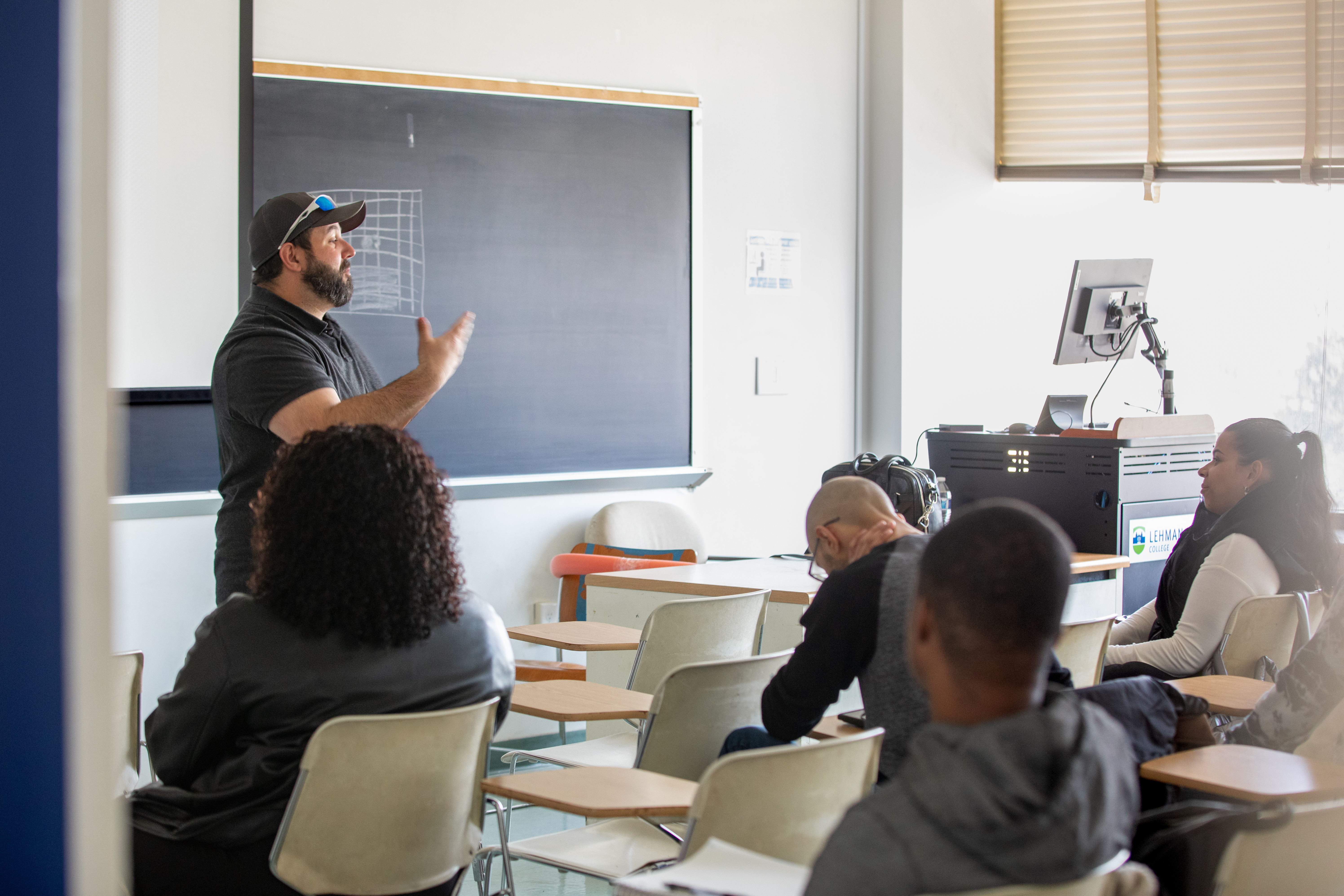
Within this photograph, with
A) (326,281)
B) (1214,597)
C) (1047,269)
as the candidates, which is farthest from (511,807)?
(1047,269)

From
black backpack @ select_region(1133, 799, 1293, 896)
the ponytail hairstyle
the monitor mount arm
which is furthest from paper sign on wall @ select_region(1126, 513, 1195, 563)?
black backpack @ select_region(1133, 799, 1293, 896)

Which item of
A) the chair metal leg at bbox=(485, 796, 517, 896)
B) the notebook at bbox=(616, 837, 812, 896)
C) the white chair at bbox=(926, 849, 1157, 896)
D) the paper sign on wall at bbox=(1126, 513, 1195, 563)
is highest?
the paper sign on wall at bbox=(1126, 513, 1195, 563)

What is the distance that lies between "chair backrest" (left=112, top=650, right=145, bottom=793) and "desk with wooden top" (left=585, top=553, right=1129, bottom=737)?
1404 mm

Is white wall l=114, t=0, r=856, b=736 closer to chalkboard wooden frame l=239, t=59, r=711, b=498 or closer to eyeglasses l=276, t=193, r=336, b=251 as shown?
chalkboard wooden frame l=239, t=59, r=711, b=498

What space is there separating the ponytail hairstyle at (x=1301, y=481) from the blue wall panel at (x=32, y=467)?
115 inches

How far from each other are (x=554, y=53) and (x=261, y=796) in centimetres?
338

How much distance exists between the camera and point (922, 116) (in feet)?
17.0

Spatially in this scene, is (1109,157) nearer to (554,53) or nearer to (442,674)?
(554,53)

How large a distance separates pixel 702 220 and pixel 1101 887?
3.89 meters

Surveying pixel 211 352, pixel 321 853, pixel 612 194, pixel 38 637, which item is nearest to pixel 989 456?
pixel 612 194

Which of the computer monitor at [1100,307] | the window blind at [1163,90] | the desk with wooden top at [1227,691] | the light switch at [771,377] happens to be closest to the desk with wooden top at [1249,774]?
the desk with wooden top at [1227,691]

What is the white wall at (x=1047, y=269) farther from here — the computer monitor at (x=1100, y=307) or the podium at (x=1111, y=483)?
the podium at (x=1111, y=483)

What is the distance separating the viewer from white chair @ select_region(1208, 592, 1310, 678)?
9.45ft

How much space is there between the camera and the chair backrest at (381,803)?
166 cm
